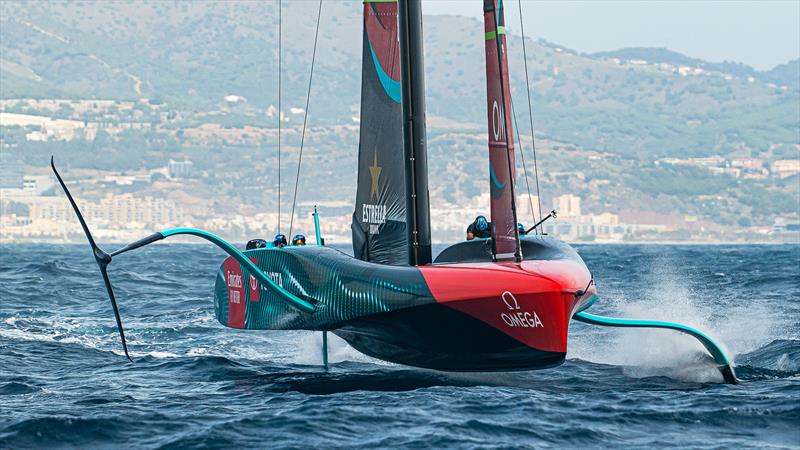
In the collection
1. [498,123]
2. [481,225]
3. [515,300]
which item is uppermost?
[498,123]

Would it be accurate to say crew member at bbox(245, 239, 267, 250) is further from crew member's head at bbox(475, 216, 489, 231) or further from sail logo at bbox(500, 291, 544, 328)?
sail logo at bbox(500, 291, 544, 328)

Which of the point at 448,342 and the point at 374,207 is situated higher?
the point at 374,207

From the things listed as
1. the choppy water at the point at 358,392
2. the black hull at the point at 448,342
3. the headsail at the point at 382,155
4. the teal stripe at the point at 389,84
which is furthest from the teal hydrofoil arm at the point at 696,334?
the teal stripe at the point at 389,84

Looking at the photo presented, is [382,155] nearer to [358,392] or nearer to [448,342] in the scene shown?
[448,342]

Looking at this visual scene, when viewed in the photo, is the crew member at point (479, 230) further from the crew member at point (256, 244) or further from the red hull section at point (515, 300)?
the red hull section at point (515, 300)

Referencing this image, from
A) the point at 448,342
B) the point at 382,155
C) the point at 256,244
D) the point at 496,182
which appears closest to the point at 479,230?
the point at 496,182

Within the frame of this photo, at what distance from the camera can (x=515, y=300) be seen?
11.5 metres

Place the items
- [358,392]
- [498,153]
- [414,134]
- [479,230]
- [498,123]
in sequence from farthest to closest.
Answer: [479,230] < [498,153] < [498,123] < [414,134] < [358,392]

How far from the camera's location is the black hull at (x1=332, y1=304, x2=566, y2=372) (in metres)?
11.6

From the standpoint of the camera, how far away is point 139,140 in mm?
193250

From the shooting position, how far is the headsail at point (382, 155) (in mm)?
13984

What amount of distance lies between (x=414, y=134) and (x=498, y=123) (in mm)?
1198

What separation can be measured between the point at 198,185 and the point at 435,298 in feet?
514

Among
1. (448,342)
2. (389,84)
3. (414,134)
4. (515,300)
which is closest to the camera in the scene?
(515,300)
